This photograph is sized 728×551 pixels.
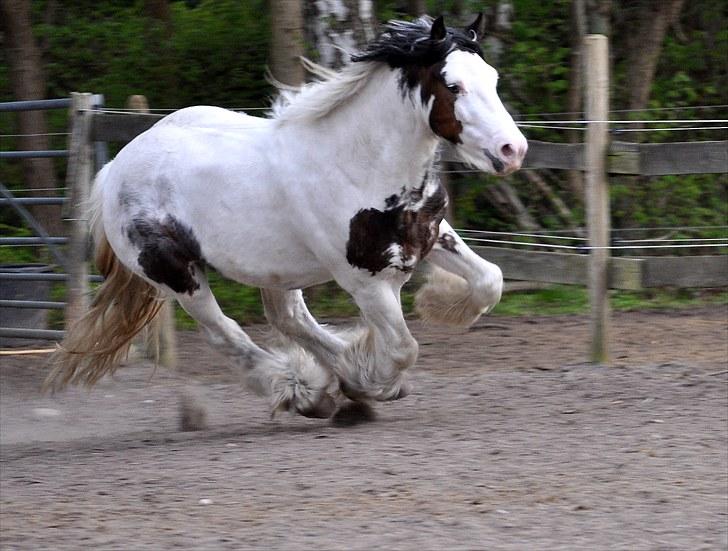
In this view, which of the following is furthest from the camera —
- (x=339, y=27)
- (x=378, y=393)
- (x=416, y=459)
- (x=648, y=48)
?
(x=648, y=48)

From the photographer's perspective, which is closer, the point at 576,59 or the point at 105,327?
the point at 105,327

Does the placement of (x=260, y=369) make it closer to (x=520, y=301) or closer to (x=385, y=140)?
(x=385, y=140)

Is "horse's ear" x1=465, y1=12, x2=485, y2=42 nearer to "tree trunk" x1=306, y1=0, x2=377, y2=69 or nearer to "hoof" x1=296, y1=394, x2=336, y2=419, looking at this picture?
"hoof" x1=296, y1=394, x2=336, y2=419

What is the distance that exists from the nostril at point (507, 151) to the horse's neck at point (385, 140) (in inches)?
17.6

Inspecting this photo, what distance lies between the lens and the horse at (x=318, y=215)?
4906 millimetres

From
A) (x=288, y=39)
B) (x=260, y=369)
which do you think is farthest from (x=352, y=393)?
(x=288, y=39)

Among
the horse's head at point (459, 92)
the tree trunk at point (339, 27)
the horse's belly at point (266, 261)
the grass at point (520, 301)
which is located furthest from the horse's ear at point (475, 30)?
the tree trunk at point (339, 27)

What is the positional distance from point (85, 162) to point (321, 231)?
2.44 metres

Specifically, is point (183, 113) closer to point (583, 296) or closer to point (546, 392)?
point (546, 392)

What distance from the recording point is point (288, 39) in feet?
25.8

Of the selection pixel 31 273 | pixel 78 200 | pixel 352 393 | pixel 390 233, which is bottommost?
pixel 31 273

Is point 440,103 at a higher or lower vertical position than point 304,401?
higher

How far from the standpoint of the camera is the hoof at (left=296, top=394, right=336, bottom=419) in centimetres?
546

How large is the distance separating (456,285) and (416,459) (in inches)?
40.8
